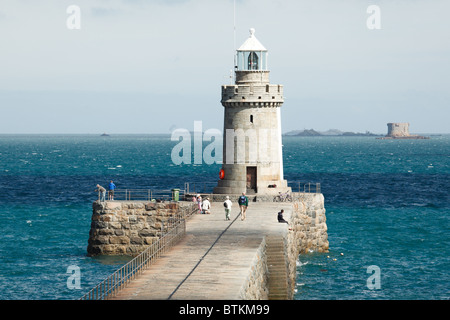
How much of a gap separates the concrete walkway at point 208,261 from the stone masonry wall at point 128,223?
2.82 meters

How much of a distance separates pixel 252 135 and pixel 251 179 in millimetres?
3008

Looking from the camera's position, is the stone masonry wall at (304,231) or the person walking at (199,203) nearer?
the stone masonry wall at (304,231)

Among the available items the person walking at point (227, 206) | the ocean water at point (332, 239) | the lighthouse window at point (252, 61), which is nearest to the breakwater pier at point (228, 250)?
the person walking at point (227, 206)

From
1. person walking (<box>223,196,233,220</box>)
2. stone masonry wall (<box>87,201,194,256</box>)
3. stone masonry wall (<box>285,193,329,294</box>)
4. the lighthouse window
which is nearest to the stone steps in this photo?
person walking (<box>223,196,233,220</box>)

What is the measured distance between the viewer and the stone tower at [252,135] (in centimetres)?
5512

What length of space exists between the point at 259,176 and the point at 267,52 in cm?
860

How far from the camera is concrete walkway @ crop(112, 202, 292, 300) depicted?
2912 cm

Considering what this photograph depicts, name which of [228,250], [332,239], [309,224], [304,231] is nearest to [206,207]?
[304,231]

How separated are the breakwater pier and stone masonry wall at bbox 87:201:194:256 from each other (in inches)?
2.4

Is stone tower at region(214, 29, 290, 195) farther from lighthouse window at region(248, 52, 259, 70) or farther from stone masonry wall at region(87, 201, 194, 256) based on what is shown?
stone masonry wall at region(87, 201, 194, 256)

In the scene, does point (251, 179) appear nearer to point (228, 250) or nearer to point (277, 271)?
point (277, 271)

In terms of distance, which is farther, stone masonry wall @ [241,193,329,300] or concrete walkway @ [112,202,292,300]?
stone masonry wall @ [241,193,329,300]

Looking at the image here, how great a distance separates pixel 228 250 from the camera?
37.3 meters

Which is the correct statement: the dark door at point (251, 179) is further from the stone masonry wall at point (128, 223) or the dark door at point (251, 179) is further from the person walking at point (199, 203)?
the stone masonry wall at point (128, 223)
